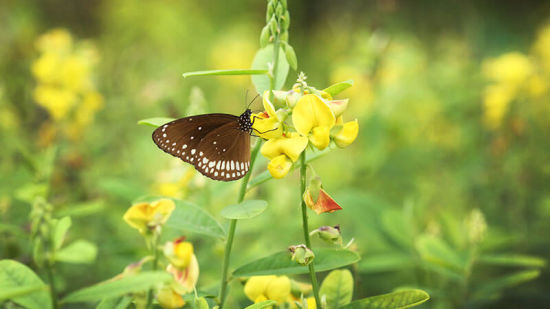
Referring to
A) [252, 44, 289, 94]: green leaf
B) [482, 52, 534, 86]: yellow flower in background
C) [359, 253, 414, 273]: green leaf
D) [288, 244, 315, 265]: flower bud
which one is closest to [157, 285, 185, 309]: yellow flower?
[288, 244, 315, 265]: flower bud

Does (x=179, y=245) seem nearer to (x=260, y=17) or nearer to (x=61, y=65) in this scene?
(x=61, y=65)

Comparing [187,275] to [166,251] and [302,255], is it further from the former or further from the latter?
[302,255]

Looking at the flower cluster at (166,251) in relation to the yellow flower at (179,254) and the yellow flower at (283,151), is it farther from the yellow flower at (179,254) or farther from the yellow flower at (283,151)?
the yellow flower at (283,151)

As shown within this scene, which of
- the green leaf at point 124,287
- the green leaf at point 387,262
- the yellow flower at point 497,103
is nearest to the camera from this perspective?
the green leaf at point 124,287

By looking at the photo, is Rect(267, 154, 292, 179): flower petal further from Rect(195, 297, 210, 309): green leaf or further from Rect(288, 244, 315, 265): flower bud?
Rect(195, 297, 210, 309): green leaf

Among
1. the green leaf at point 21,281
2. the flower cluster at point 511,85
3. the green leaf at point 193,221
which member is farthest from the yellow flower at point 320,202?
the flower cluster at point 511,85

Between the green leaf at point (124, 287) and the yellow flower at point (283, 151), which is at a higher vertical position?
the yellow flower at point (283, 151)

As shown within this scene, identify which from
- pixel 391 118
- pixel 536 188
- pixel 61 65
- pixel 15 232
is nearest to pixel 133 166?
pixel 61 65
